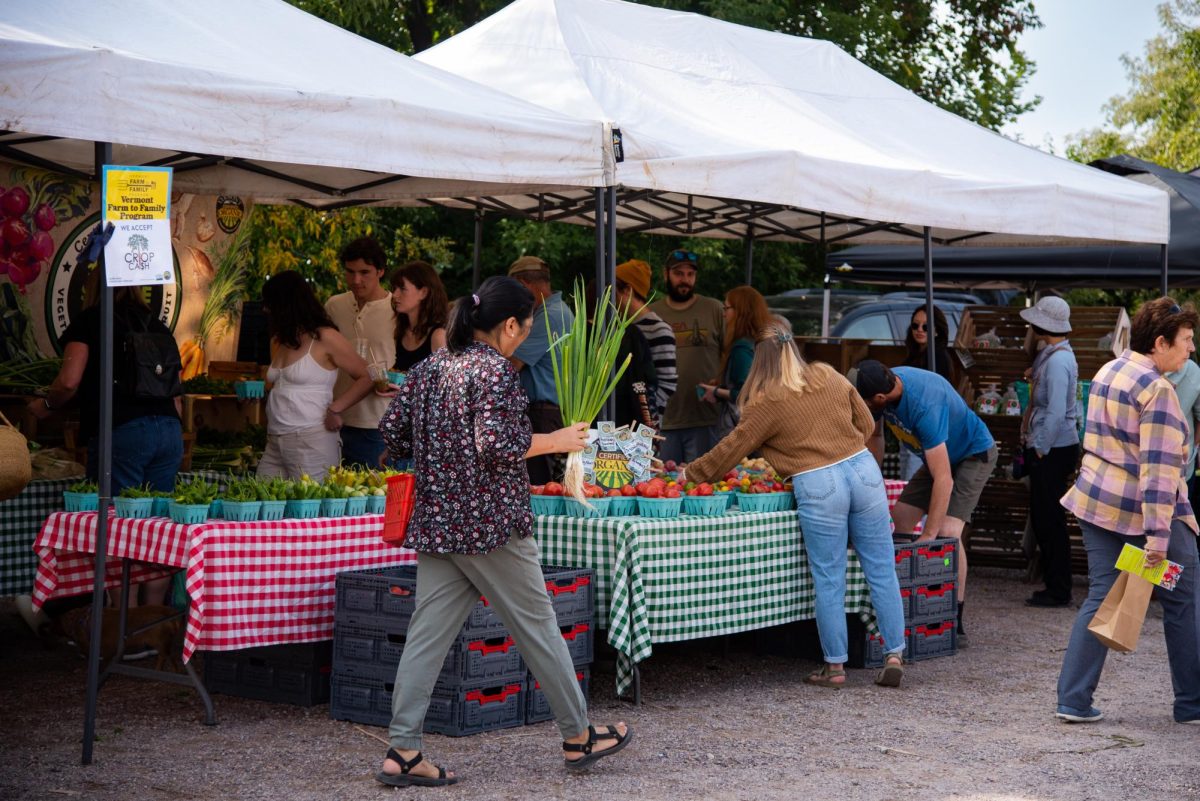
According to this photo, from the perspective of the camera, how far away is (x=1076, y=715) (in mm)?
6234

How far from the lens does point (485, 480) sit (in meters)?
4.86

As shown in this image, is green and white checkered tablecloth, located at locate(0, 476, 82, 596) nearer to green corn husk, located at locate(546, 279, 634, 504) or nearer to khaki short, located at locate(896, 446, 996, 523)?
green corn husk, located at locate(546, 279, 634, 504)

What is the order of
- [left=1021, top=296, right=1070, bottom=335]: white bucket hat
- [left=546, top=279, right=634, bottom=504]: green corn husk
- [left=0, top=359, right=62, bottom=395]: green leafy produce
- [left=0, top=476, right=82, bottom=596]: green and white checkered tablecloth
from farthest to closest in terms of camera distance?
[left=1021, top=296, right=1070, bottom=335]: white bucket hat, [left=0, top=359, right=62, bottom=395]: green leafy produce, [left=0, top=476, right=82, bottom=596]: green and white checkered tablecloth, [left=546, top=279, right=634, bottom=504]: green corn husk

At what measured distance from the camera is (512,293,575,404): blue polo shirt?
301 inches

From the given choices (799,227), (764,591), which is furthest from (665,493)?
(799,227)

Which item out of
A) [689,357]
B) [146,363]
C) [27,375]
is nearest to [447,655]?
[146,363]

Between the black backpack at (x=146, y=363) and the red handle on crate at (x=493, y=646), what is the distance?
2158mm

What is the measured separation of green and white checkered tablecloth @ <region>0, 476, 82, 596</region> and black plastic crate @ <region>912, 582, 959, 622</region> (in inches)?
171

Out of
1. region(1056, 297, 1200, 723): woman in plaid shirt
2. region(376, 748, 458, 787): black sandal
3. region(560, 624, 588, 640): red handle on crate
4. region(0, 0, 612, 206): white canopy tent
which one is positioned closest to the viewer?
region(376, 748, 458, 787): black sandal

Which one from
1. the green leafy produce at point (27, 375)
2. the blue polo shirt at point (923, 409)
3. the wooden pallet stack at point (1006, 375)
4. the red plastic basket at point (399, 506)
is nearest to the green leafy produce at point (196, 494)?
the red plastic basket at point (399, 506)

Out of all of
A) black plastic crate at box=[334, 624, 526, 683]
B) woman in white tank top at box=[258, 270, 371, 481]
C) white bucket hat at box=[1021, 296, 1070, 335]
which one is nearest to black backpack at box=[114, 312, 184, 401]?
woman in white tank top at box=[258, 270, 371, 481]

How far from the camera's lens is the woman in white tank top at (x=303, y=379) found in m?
7.32

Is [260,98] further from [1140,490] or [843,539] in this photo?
[1140,490]

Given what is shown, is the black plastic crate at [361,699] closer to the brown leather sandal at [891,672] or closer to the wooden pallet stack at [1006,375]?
the brown leather sandal at [891,672]
